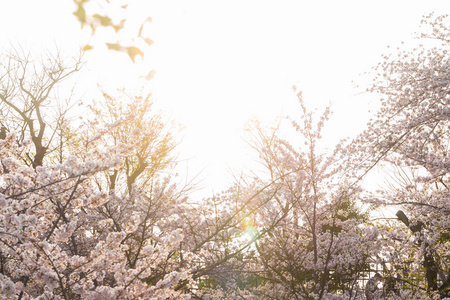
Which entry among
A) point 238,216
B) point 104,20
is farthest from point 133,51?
point 238,216

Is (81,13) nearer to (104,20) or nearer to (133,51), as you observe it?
(104,20)

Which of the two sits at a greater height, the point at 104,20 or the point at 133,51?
the point at 104,20

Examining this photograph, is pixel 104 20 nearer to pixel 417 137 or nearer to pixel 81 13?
pixel 81 13

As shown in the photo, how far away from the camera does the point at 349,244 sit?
7.77 meters

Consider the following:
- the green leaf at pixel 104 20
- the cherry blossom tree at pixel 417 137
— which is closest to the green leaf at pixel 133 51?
the green leaf at pixel 104 20

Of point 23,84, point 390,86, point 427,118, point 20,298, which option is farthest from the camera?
point 23,84

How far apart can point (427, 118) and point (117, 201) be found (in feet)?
24.5

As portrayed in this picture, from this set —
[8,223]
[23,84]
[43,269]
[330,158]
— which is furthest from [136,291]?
[23,84]

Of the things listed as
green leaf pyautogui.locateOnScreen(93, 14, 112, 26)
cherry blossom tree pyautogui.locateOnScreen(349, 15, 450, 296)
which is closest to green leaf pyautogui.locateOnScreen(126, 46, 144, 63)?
green leaf pyautogui.locateOnScreen(93, 14, 112, 26)

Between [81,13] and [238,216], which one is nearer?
[81,13]

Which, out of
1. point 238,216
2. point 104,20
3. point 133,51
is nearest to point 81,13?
point 104,20

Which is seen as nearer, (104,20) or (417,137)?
(104,20)

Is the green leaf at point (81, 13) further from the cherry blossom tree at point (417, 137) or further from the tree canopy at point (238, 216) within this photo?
the cherry blossom tree at point (417, 137)

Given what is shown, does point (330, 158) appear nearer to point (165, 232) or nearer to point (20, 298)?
point (165, 232)
